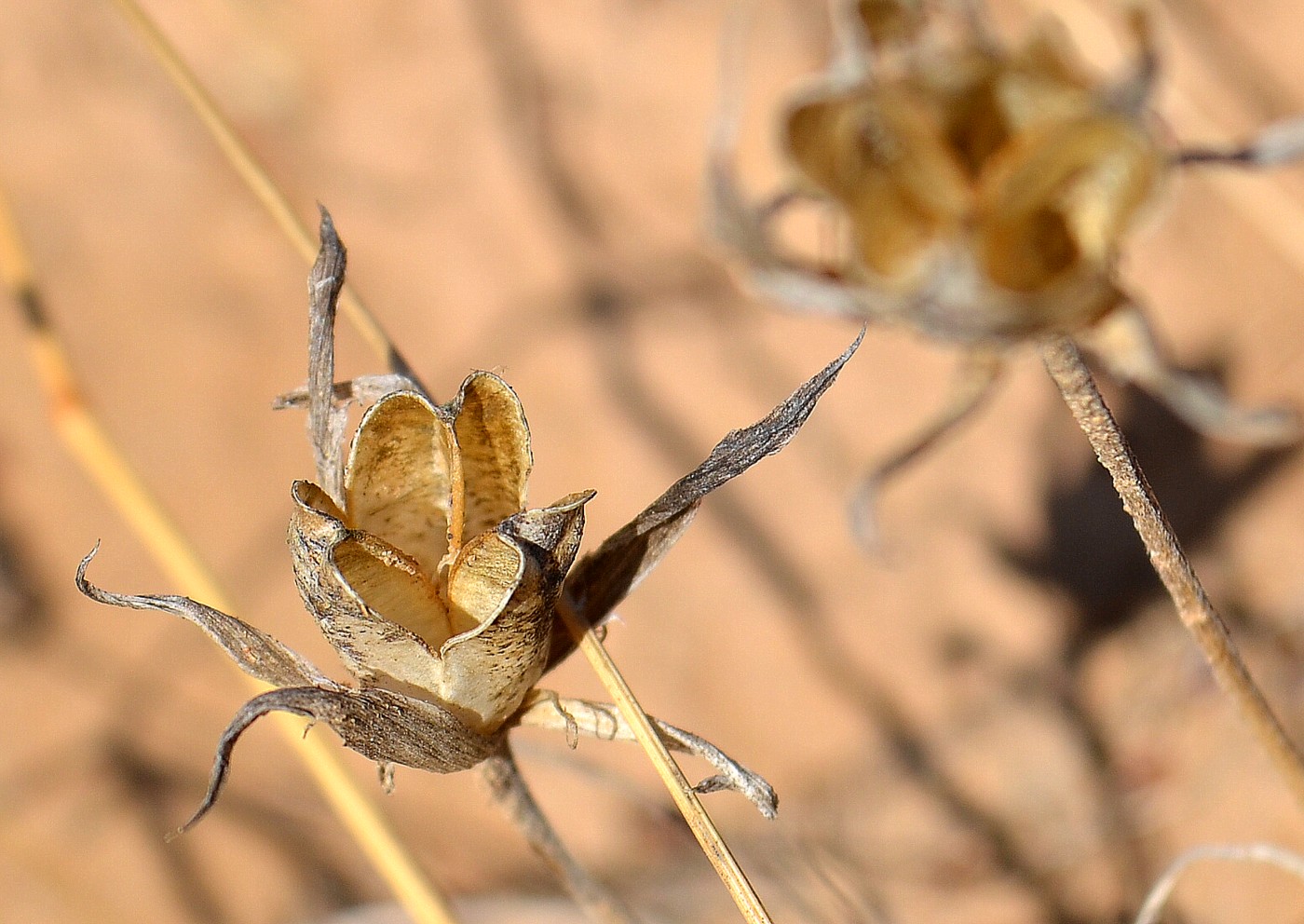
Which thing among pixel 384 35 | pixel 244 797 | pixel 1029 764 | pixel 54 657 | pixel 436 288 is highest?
pixel 384 35

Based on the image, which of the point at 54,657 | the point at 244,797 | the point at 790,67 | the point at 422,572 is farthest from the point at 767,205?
the point at 54,657

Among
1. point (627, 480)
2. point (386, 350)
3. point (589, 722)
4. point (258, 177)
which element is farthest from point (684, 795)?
point (627, 480)

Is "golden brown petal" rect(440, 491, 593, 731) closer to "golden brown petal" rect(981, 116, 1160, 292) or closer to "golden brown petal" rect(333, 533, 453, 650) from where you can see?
"golden brown petal" rect(333, 533, 453, 650)

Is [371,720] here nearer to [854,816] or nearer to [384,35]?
[854,816]

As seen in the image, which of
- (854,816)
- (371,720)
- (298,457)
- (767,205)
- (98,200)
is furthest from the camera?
(98,200)

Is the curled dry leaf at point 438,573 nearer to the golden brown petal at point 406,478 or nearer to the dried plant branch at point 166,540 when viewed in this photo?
the golden brown petal at point 406,478

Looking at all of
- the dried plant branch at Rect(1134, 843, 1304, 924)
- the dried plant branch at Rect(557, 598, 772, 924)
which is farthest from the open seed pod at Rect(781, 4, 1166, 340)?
the dried plant branch at Rect(557, 598, 772, 924)

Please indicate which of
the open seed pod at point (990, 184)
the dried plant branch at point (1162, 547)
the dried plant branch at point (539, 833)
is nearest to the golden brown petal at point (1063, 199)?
the open seed pod at point (990, 184)
